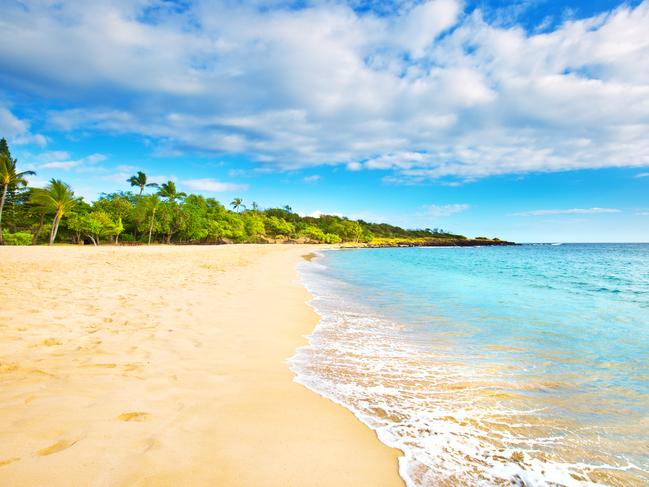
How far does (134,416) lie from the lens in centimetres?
279

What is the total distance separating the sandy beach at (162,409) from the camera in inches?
85.1

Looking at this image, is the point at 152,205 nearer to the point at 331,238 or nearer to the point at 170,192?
the point at 170,192

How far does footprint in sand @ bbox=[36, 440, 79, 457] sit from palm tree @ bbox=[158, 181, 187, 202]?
6325cm

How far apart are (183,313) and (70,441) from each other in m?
4.59

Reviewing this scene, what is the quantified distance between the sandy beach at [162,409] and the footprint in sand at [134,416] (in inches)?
0.6

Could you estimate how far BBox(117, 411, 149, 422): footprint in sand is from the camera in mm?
2729

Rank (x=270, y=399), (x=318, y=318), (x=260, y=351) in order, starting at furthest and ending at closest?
(x=318, y=318)
(x=260, y=351)
(x=270, y=399)

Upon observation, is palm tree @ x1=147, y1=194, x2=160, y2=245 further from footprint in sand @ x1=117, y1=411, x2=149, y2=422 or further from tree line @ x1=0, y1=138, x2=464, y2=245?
footprint in sand @ x1=117, y1=411, x2=149, y2=422

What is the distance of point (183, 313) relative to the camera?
6.79 meters

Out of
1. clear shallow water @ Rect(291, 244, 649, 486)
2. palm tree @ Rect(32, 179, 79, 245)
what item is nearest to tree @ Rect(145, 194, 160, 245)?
palm tree @ Rect(32, 179, 79, 245)

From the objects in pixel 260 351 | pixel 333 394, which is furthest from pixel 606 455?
pixel 260 351

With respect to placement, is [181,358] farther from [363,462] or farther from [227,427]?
[363,462]

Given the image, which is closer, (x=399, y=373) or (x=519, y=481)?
(x=519, y=481)

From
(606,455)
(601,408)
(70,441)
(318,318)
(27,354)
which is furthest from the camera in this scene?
(318,318)
